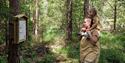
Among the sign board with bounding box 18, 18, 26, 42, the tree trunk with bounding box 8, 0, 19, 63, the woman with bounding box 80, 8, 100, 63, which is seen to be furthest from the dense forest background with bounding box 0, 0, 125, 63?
the woman with bounding box 80, 8, 100, 63

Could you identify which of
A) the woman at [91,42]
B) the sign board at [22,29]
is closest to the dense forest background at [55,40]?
the sign board at [22,29]

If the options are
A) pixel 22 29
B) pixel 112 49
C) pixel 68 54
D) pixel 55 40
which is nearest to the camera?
pixel 22 29

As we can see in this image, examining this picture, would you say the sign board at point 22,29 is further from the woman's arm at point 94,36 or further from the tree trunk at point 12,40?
the woman's arm at point 94,36

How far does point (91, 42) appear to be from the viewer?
282 inches

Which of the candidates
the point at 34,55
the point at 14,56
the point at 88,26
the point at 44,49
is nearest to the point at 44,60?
the point at 34,55

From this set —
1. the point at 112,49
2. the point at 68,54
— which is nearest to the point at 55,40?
the point at 68,54

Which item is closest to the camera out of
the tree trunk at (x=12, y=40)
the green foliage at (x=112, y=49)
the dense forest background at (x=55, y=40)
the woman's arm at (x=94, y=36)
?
the tree trunk at (x=12, y=40)

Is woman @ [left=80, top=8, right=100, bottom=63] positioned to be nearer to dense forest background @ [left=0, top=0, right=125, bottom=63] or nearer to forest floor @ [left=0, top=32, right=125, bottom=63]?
dense forest background @ [left=0, top=0, right=125, bottom=63]

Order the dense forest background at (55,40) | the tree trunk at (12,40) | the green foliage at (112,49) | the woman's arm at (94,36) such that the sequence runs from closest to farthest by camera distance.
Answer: the tree trunk at (12,40), the woman's arm at (94,36), the dense forest background at (55,40), the green foliage at (112,49)

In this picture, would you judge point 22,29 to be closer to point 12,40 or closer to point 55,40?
point 12,40

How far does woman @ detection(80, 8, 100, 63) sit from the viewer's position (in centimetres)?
709

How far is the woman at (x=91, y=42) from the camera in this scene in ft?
23.3

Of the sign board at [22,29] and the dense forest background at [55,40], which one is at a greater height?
the sign board at [22,29]

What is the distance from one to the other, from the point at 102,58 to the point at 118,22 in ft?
37.5
